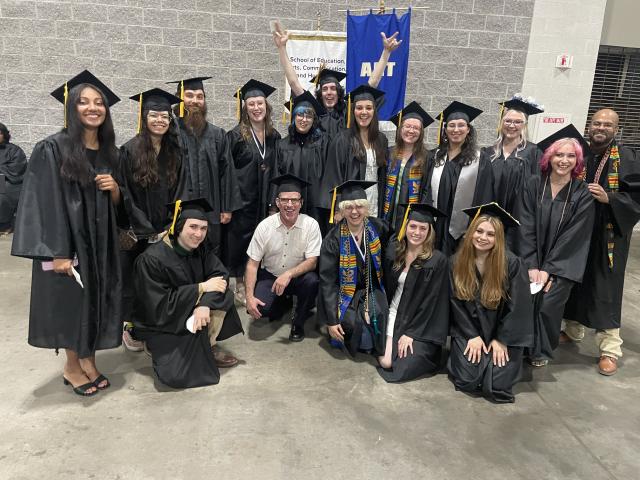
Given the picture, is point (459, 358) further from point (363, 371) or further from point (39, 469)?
point (39, 469)

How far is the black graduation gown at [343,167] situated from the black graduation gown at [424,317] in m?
1.00

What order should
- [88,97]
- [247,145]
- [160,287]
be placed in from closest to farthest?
1. [88,97]
2. [160,287]
3. [247,145]

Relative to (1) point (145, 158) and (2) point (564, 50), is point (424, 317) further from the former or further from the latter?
(2) point (564, 50)

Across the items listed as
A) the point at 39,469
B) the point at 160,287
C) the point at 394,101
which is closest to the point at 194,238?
the point at 160,287

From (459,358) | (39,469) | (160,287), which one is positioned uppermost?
(160,287)

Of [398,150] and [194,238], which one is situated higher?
[398,150]

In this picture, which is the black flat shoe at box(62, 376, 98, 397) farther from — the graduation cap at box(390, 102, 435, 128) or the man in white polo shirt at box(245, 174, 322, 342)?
the graduation cap at box(390, 102, 435, 128)

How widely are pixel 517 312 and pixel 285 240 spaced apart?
5.80 feet

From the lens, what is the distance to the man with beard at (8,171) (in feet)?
20.2

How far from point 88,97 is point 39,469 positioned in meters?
1.91

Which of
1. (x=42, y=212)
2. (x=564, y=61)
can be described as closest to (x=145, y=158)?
(x=42, y=212)

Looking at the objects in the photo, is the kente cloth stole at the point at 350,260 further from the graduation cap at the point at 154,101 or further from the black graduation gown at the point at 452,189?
the graduation cap at the point at 154,101

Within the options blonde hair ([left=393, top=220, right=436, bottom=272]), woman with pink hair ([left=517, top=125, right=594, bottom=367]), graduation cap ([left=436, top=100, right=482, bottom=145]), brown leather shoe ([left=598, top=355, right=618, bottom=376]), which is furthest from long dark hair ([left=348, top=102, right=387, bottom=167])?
brown leather shoe ([left=598, top=355, right=618, bottom=376])

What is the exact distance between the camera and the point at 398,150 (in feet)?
12.6
